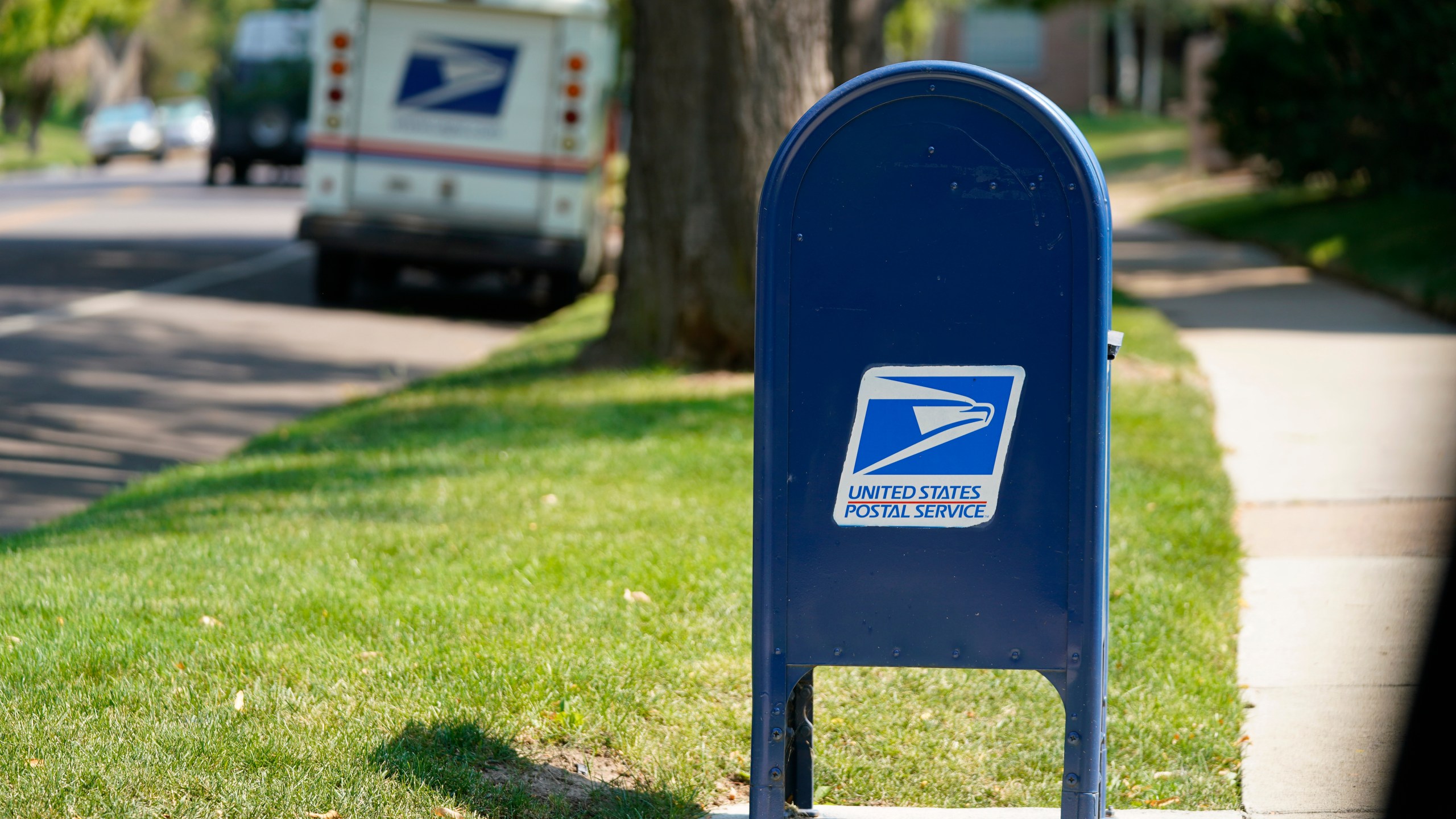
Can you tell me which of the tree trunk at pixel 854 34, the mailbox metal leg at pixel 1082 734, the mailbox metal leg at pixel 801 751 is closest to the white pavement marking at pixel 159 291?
the tree trunk at pixel 854 34

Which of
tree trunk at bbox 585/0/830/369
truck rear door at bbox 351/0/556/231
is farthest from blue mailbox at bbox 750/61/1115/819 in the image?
truck rear door at bbox 351/0/556/231

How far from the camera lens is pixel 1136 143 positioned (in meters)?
34.3

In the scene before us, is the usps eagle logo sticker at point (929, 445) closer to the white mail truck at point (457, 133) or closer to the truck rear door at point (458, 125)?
the white mail truck at point (457, 133)

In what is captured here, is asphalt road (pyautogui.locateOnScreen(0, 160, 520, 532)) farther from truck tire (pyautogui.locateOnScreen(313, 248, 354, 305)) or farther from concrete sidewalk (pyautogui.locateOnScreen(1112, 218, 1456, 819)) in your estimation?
concrete sidewalk (pyautogui.locateOnScreen(1112, 218, 1456, 819))

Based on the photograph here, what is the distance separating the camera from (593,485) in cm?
691

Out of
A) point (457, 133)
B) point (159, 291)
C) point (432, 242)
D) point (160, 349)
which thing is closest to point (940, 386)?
point (160, 349)

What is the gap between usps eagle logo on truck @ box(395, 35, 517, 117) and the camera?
1421 cm

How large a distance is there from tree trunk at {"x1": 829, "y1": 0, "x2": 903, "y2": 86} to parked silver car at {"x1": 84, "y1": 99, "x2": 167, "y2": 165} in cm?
3384

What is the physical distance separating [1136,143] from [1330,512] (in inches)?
1142

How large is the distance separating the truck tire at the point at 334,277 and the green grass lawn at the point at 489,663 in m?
8.07

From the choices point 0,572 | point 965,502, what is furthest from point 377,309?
point 965,502

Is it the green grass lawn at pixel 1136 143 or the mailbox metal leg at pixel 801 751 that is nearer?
the mailbox metal leg at pixel 801 751

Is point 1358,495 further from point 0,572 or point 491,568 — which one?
point 0,572

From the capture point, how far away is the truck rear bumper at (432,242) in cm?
1406
